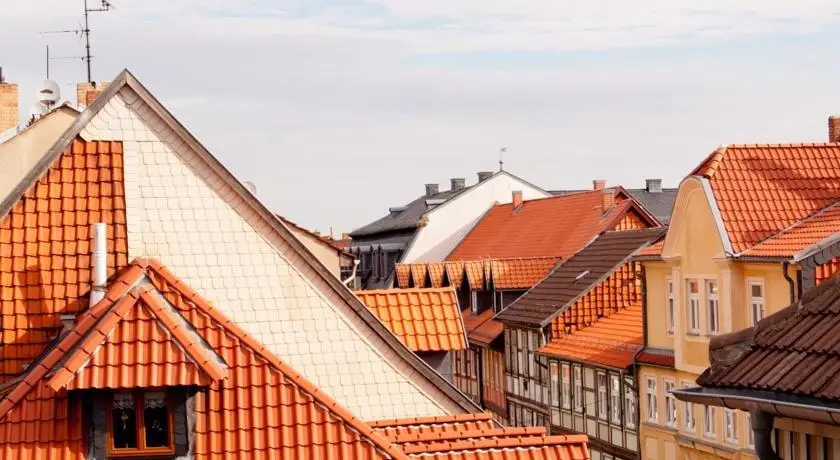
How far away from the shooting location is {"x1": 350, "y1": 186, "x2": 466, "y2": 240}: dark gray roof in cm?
7819

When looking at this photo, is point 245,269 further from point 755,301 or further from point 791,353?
point 755,301

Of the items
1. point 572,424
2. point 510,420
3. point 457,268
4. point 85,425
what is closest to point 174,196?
point 85,425

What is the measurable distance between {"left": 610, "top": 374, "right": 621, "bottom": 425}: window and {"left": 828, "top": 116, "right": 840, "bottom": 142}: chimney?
7.72 metres

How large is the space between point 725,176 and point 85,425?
67.3ft

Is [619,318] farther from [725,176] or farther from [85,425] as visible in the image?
[85,425]

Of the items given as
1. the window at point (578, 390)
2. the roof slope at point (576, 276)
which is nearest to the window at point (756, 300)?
the roof slope at point (576, 276)

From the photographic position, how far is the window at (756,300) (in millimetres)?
30862

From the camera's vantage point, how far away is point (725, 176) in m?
32.9

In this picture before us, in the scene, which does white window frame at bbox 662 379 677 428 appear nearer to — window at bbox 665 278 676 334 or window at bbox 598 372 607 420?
window at bbox 665 278 676 334

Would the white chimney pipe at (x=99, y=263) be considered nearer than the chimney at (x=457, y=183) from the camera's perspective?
Yes

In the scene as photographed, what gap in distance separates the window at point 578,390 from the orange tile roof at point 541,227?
11225 millimetres

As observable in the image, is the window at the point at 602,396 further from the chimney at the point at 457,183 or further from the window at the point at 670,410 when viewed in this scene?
the chimney at the point at 457,183

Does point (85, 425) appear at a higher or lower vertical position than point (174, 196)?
lower

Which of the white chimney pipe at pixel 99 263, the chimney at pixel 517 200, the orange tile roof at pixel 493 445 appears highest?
the chimney at pixel 517 200
